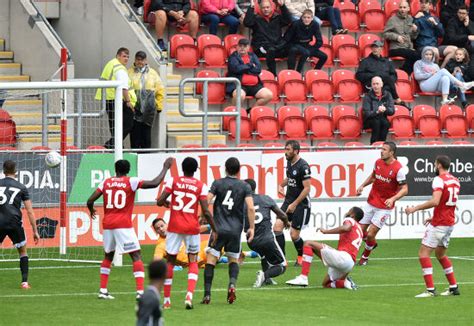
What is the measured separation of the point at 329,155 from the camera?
2511 cm

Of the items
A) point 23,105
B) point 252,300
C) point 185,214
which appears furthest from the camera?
point 23,105

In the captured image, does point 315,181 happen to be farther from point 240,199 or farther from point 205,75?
point 240,199

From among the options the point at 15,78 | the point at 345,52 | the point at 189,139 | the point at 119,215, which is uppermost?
the point at 345,52

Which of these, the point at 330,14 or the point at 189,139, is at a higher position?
the point at 330,14

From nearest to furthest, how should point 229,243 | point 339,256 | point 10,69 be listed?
point 229,243 < point 339,256 < point 10,69

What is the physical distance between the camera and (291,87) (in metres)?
28.5

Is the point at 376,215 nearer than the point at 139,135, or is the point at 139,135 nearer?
the point at 376,215

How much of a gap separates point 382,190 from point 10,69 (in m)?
9.08

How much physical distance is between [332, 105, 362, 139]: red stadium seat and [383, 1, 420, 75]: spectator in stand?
10.2ft

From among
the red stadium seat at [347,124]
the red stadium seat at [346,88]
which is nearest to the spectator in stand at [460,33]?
the red stadium seat at [346,88]

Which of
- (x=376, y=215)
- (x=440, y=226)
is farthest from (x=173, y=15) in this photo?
(x=440, y=226)

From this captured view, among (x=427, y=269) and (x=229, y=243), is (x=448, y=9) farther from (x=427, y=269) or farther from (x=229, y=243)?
(x=229, y=243)

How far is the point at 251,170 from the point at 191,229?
7734 mm

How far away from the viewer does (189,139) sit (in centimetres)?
2642
